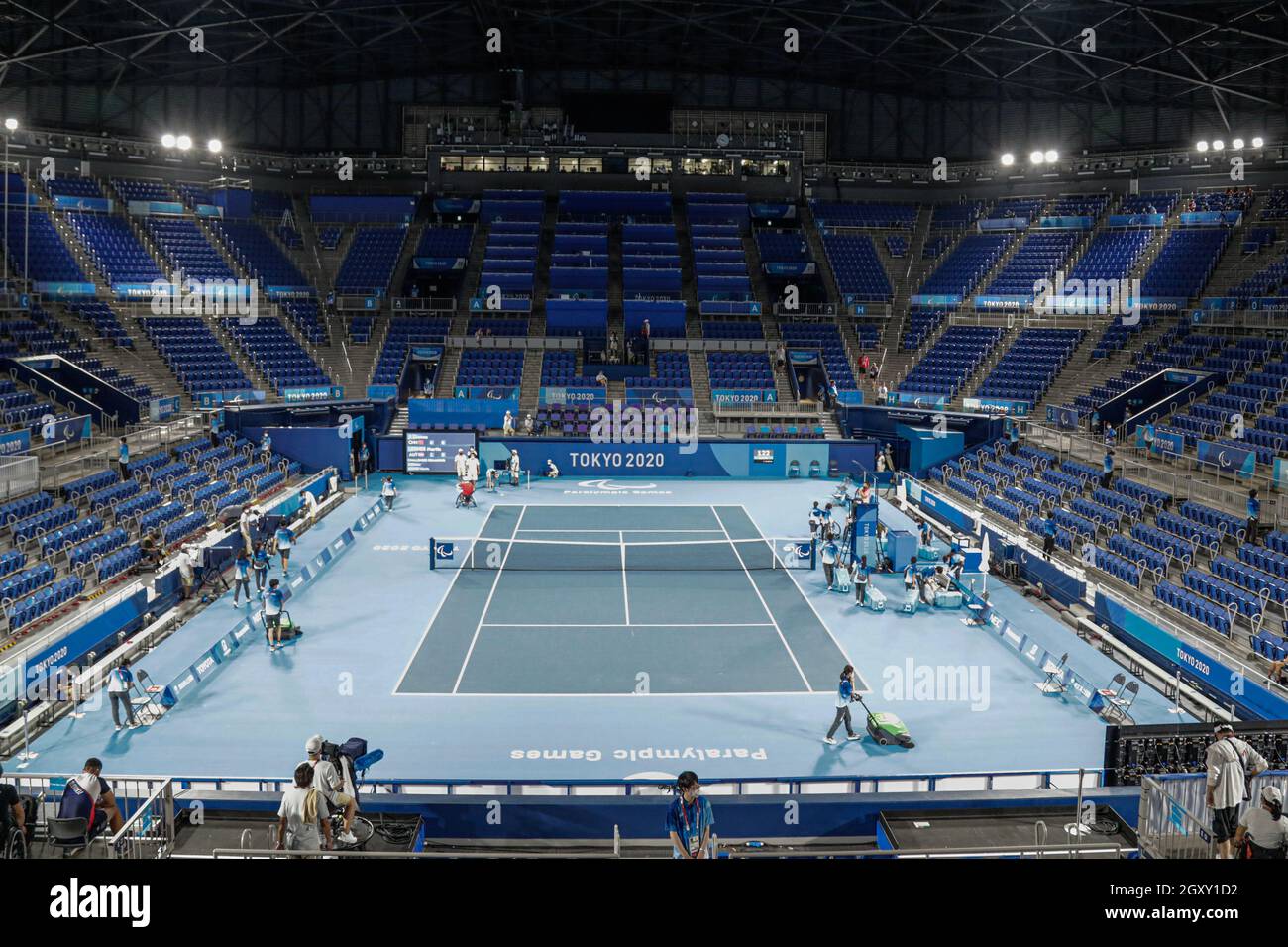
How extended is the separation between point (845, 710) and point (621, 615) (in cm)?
818

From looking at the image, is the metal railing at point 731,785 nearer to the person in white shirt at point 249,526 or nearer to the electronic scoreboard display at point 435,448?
the person in white shirt at point 249,526

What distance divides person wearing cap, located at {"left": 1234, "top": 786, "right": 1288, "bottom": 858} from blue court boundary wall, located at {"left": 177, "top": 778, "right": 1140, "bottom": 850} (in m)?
4.02

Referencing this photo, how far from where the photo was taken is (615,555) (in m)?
30.1

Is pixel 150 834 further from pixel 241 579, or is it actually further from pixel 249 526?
pixel 249 526

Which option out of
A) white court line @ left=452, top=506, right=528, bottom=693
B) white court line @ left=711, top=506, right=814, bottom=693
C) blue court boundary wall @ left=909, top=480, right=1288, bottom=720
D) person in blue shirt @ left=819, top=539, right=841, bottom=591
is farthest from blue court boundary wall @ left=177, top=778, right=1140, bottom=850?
person in blue shirt @ left=819, top=539, right=841, bottom=591

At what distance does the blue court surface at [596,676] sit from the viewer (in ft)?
53.9

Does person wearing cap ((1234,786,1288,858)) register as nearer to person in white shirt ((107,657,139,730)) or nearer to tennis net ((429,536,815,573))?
person in white shirt ((107,657,139,730))

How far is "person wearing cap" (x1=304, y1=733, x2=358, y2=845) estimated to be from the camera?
34.3 ft

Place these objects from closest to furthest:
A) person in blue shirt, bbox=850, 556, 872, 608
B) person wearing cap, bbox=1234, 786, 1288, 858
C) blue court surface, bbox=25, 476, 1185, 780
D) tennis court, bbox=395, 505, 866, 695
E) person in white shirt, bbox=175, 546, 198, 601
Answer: person wearing cap, bbox=1234, 786, 1288, 858
blue court surface, bbox=25, 476, 1185, 780
tennis court, bbox=395, 505, 866, 695
person in white shirt, bbox=175, 546, 198, 601
person in blue shirt, bbox=850, 556, 872, 608

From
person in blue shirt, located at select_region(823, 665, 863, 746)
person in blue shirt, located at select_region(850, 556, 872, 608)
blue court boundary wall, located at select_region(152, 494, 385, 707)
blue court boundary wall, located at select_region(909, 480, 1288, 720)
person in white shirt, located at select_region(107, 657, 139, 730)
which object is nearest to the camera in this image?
person in blue shirt, located at select_region(823, 665, 863, 746)

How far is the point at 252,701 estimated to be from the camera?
733 inches

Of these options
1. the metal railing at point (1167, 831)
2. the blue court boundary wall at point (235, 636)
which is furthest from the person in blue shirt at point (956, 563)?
the blue court boundary wall at point (235, 636)

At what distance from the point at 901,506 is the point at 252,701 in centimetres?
2466
